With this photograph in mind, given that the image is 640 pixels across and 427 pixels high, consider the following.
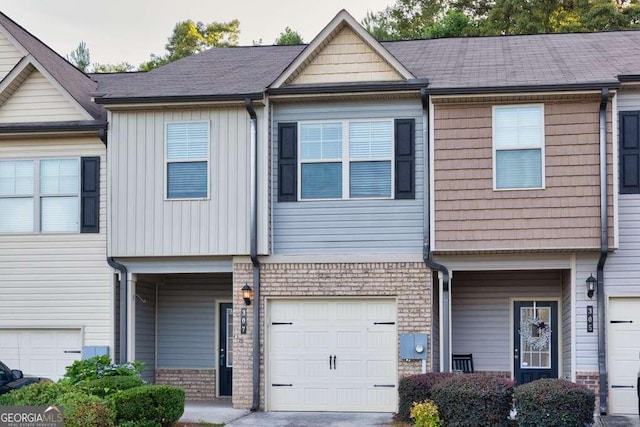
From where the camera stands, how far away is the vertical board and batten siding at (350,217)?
19203 mm

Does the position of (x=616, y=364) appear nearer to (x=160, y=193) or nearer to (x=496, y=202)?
(x=496, y=202)

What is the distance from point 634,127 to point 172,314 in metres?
10.3

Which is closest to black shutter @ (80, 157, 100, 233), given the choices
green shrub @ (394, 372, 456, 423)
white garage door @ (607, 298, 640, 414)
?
green shrub @ (394, 372, 456, 423)

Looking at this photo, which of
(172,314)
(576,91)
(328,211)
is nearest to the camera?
(576,91)

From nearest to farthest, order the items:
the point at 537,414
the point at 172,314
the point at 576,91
Answer: 1. the point at 537,414
2. the point at 576,91
3. the point at 172,314

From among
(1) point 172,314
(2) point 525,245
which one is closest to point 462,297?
(2) point 525,245

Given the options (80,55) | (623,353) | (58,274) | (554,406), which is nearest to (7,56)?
(58,274)

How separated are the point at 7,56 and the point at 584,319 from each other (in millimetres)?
12827

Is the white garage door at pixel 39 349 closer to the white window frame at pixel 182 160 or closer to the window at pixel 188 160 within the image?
the white window frame at pixel 182 160

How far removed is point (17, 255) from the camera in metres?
20.7

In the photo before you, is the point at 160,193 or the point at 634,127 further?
the point at 160,193

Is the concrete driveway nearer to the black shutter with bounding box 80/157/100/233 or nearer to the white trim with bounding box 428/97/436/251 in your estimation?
the white trim with bounding box 428/97/436/251

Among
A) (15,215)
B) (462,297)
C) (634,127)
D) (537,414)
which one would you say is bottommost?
(537,414)

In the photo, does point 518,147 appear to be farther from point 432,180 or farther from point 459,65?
point 459,65
